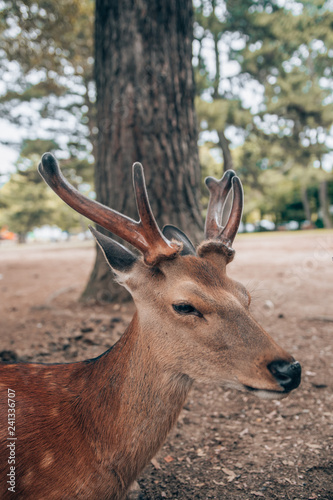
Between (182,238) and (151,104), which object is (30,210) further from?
(182,238)

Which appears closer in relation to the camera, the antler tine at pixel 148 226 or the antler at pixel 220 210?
the antler tine at pixel 148 226

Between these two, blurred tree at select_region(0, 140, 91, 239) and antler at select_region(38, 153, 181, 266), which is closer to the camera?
antler at select_region(38, 153, 181, 266)

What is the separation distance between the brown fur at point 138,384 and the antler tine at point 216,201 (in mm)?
424

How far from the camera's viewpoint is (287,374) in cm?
166

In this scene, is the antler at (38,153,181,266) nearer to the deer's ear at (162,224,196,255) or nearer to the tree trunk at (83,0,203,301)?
Answer: the deer's ear at (162,224,196,255)

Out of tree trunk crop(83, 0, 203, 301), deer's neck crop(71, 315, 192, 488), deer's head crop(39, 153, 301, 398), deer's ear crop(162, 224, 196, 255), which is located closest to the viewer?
deer's head crop(39, 153, 301, 398)

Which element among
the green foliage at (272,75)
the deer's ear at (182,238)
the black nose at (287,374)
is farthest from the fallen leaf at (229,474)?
the green foliage at (272,75)

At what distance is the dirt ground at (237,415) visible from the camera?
7.00ft

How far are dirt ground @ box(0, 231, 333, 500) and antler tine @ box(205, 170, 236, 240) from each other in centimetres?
52

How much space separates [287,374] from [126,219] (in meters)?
1.10

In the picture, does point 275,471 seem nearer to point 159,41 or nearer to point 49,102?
point 159,41

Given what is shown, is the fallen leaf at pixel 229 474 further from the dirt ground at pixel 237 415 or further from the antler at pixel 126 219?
the antler at pixel 126 219

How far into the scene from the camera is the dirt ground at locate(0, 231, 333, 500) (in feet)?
7.00

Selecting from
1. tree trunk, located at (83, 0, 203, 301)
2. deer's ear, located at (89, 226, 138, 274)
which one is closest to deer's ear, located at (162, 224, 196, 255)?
deer's ear, located at (89, 226, 138, 274)
